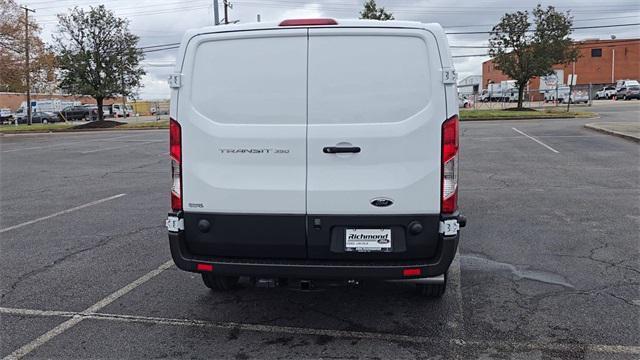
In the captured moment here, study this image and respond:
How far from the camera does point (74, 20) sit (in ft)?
121

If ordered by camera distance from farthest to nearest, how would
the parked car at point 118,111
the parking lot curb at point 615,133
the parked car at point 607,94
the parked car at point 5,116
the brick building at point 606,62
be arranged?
the brick building at point 606,62 → the parked car at point 118,111 → the parked car at point 607,94 → the parked car at point 5,116 → the parking lot curb at point 615,133

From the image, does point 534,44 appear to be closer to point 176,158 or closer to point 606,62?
point 176,158

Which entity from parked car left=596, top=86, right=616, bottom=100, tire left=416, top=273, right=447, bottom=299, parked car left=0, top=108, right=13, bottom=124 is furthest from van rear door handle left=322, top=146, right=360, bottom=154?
parked car left=596, top=86, right=616, bottom=100

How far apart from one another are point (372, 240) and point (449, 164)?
0.71m

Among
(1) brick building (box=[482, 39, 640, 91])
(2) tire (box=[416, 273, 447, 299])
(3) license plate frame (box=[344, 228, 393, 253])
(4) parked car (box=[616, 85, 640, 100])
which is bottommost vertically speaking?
(2) tire (box=[416, 273, 447, 299])

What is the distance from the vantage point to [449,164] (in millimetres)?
3646

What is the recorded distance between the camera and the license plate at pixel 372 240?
3668 millimetres

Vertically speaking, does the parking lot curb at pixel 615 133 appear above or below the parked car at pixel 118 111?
below

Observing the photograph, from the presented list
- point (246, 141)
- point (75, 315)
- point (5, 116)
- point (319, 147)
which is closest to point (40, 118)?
point (5, 116)

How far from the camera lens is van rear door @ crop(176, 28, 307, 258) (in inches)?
145

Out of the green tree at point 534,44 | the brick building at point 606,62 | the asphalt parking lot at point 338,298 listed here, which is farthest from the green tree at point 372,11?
the brick building at point 606,62

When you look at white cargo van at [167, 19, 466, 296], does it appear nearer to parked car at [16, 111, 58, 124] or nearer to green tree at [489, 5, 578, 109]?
green tree at [489, 5, 578, 109]

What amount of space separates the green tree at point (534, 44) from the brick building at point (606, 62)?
4914 cm

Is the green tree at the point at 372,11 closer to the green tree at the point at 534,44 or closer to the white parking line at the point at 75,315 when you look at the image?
the green tree at the point at 534,44
